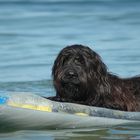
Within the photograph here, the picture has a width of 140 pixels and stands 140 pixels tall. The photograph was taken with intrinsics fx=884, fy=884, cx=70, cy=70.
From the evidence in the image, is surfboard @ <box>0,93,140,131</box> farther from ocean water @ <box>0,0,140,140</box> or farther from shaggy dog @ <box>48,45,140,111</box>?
shaggy dog @ <box>48,45,140,111</box>

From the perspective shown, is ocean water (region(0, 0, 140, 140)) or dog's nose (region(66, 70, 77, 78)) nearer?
ocean water (region(0, 0, 140, 140))

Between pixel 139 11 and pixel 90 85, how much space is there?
48.0 ft

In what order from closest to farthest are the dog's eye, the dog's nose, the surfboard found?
the surfboard, the dog's nose, the dog's eye

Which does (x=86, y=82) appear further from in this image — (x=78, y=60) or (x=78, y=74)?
(x=78, y=60)

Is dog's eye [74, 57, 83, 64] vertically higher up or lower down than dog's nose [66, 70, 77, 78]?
higher up

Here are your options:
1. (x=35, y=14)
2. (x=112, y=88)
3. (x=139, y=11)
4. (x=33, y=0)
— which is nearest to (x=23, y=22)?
(x=35, y=14)

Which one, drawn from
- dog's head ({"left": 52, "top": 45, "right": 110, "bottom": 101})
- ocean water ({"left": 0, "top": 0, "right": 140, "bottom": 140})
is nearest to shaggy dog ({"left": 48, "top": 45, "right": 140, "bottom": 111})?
dog's head ({"left": 52, "top": 45, "right": 110, "bottom": 101})

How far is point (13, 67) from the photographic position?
51.0 ft

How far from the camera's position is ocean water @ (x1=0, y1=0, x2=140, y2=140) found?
10211mm

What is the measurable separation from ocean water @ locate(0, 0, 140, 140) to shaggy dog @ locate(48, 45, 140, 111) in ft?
2.14

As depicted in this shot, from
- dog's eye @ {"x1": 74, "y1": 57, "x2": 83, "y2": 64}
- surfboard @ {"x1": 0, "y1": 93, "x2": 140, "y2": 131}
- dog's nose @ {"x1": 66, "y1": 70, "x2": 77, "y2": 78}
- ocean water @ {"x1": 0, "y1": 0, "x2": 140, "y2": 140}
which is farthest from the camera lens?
dog's eye @ {"x1": 74, "y1": 57, "x2": 83, "y2": 64}

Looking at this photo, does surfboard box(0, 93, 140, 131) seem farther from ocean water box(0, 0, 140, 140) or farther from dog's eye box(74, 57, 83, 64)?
dog's eye box(74, 57, 83, 64)

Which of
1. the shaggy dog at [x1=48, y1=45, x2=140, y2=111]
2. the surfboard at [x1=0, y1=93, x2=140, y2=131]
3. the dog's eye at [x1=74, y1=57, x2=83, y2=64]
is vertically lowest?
the surfboard at [x1=0, y1=93, x2=140, y2=131]

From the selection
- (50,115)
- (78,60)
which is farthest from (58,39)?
(50,115)
